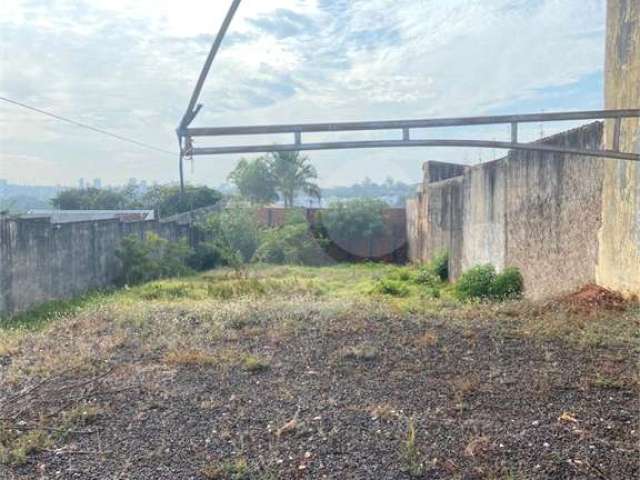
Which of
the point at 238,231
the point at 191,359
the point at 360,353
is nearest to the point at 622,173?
the point at 360,353

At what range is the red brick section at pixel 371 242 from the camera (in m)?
16.6

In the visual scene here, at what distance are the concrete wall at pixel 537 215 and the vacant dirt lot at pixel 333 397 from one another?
2.68ft

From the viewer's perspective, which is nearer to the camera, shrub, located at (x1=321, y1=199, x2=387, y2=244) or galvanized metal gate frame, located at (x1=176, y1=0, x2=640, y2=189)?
galvanized metal gate frame, located at (x1=176, y1=0, x2=640, y2=189)

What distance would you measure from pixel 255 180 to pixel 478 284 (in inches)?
851

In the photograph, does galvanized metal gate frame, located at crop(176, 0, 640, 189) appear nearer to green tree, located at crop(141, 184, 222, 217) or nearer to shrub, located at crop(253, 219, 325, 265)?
shrub, located at crop(253, 219, 325, 265)

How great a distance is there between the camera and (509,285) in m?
6.78

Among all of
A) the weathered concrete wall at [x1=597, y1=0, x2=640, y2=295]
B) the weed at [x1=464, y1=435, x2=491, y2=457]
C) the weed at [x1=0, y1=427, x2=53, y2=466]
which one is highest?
the weathered concrete wall at [x1=597, y1=0, x2=640, y2=295]

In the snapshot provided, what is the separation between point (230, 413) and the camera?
295 cm

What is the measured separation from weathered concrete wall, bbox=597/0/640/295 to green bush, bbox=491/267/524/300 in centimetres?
194

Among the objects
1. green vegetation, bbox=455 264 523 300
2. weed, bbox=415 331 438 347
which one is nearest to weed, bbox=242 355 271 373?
weed, bbox=415 331 438 347

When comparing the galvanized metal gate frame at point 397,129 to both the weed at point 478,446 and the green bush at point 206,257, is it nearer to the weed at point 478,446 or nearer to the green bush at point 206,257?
the weed at point 478,446

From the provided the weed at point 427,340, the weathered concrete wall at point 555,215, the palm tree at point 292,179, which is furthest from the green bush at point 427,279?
the palm tree at point 292,179

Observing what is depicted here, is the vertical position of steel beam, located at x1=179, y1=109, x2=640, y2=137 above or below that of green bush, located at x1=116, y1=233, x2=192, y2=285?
above

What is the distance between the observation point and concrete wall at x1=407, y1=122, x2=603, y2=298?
5.01 metres
